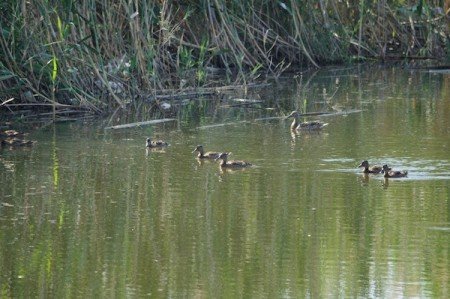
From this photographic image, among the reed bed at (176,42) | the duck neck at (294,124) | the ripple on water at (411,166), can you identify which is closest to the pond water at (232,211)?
the ripple on water at (411,166)

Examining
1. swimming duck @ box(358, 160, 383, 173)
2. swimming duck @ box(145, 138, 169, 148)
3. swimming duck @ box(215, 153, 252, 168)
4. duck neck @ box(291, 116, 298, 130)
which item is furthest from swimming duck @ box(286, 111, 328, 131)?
swimming duck @ box(358, 160, 383, 173)

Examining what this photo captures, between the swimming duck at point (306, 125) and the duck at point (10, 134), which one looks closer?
the duck at point (10, 134)

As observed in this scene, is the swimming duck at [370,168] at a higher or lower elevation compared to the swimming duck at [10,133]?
lower

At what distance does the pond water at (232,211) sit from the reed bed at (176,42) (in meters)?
0.94

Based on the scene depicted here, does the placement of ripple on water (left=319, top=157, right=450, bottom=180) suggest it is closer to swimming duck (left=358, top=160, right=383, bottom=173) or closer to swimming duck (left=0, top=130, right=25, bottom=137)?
swimming duck (left=358, top=160, right=383, bottom=173)

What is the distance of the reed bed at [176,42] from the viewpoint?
16.4 meters

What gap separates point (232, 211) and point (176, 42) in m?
10.2

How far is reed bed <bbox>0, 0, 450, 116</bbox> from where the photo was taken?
1636 centimetres

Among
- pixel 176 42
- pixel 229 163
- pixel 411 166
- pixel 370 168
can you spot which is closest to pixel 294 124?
pixel 229 163

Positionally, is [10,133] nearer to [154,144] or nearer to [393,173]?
[154,144]

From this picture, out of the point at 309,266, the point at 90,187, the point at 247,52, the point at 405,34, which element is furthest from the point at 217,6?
the point at 309,266

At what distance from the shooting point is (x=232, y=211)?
10.7 meters

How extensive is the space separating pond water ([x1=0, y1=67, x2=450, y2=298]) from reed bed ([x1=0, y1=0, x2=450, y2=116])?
936 millimetres

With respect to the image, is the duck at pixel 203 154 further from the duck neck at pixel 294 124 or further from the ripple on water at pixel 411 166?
the duck neck at pixel 294 124
